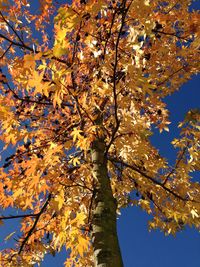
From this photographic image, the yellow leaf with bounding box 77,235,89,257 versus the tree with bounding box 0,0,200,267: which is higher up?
the tree with bounding box 0,0,200,267

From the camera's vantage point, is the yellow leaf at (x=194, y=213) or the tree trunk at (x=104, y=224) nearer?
the tree trunk at (x=104, y=224)

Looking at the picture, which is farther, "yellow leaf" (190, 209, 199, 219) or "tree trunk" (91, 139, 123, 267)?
"yellow leaf" (190, 209, 199, 219)

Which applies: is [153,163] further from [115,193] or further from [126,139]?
[126,139]

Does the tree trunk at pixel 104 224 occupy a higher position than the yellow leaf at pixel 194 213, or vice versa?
the yellow leaf at pixel 194 213

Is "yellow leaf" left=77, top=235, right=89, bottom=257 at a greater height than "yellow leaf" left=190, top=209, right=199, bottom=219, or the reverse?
"yellow leaf" left=190, top=209, right=199, bottom=219

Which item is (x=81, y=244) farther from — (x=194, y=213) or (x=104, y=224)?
(x=194, y=213)

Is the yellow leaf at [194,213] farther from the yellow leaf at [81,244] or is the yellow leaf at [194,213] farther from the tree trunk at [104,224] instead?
the yellow leaf at [81,244]

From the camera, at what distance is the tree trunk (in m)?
4.09

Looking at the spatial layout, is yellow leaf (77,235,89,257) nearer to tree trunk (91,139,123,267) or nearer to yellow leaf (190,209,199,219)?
tree trunk (91,139,123,267)

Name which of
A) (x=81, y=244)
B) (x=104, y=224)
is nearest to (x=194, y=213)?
(x=104, y=224)

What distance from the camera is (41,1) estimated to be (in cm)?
589

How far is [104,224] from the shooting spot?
441 cm

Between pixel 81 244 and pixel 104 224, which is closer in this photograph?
pixel 81 244

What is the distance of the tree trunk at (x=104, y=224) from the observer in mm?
4090
